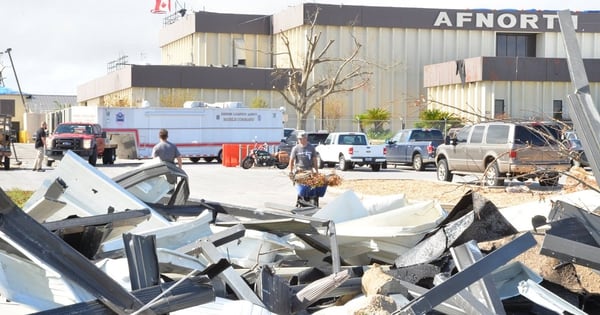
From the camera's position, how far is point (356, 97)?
236 feet

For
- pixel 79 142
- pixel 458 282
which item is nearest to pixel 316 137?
pixel 79 142

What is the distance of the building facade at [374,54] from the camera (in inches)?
2586

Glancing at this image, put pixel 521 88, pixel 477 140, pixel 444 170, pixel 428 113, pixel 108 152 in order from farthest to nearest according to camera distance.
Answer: pixel 521 88 < pixel 428 113 < pixel 108 152 < pixel 444 170 < pixel 477 140

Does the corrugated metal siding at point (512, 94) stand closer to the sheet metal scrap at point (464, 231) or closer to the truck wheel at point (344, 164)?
the truck wheel at point (344, 164)

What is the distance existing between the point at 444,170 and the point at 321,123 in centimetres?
3373

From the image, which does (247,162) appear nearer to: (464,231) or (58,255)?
(464,231)

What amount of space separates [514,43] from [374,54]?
439 inches

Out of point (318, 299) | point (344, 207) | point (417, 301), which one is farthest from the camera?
point (344, 207)

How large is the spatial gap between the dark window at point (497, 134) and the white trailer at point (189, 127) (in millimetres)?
19820

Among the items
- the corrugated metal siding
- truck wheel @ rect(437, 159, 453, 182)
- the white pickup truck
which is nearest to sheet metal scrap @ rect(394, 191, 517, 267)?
truck wheel @ rect(437, 159, 453, 182)

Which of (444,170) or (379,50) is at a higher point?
(379,50)

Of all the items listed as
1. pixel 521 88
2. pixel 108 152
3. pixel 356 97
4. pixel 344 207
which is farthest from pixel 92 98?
pixel 344 207

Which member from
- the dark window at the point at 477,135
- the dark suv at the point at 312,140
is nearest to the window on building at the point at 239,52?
the dark suv at the point at 312,140

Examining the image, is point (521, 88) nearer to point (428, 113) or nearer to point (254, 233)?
point (428, 113)
